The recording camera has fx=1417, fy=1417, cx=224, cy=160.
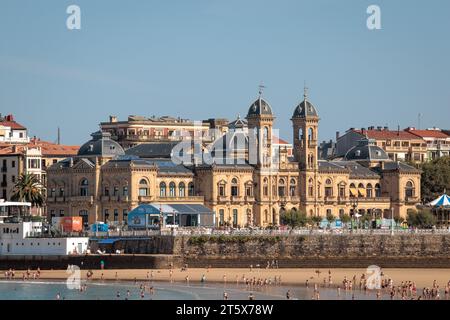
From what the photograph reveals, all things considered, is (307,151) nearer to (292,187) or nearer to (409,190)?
(292,187)

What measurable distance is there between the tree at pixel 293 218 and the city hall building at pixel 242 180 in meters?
1.75

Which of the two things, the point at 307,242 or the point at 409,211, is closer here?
the point at 307,242

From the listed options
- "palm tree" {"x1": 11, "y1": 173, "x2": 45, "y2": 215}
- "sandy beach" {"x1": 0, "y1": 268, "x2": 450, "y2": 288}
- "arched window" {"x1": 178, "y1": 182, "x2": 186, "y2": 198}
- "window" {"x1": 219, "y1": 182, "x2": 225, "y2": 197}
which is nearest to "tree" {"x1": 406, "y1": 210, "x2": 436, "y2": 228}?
"window" {"x1": 219, "y1": 182, "x2": 225, "y2": 197}

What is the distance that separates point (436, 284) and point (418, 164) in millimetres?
68846

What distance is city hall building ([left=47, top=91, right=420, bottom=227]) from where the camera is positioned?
139 m

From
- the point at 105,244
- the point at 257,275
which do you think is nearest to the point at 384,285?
the point at 257,275

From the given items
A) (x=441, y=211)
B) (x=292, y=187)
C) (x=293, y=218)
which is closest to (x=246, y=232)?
(x=293, y=218)

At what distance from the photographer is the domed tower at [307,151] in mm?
148875

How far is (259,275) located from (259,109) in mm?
38885

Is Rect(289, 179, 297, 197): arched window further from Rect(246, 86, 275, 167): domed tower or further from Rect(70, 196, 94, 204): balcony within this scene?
Rect(70, 196, 94, 204): balcony

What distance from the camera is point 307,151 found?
149 m

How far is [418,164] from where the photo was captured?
168 metres

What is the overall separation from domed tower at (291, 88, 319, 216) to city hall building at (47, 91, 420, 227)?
11 centimetres
